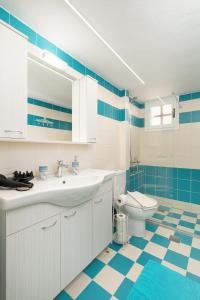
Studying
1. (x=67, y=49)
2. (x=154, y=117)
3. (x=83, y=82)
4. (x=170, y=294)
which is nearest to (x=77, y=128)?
→ (x=83, y=82)

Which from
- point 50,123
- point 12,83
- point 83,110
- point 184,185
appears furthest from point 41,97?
point 184,185

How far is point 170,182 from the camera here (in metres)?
2.75

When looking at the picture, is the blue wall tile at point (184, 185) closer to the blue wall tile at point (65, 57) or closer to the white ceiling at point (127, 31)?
the white ceiling at point (127, 31)

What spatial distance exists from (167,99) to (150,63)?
1204 millimetres

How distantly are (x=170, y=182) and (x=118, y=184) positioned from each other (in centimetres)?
130

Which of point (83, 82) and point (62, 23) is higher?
point (62, 23)

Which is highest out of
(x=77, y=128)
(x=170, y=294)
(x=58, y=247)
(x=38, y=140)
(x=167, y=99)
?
(x=167, y=99)

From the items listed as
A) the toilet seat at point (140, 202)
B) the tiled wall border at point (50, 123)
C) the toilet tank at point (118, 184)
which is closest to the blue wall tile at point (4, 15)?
the tiled wall border at point (50, 123)

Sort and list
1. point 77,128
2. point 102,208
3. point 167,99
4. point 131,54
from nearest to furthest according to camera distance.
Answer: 1. point 102,208
2. point 131,54
3. point 77,128
4. point 167,99

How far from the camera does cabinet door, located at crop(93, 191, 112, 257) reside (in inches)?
55.9

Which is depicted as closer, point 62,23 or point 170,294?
point 170,294

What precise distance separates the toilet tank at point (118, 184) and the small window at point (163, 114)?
Answer: 138cm

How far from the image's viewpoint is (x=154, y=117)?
114 inches

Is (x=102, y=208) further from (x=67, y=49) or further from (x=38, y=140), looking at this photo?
(x=67, y=49)
